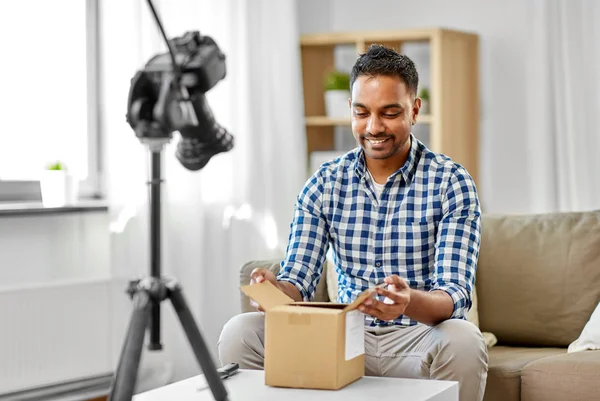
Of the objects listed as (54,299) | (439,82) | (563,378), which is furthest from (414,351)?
(439,82)

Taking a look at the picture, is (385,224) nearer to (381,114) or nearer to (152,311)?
(381,114)

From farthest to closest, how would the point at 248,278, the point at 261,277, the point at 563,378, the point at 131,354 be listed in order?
the point at 248,278 → the point at 563,378 → the point at 261,277 → the point at 131,354

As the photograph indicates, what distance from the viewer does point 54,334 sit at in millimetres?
3291

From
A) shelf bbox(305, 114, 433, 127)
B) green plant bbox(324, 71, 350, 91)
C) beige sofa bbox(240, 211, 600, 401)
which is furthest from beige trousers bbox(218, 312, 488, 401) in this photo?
green plant bbox(324, 71, 350, 91)

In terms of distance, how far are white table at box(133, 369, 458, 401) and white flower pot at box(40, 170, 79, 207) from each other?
1615mm

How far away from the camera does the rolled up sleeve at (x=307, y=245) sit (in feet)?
7.70

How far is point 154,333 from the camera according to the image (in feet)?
4.56

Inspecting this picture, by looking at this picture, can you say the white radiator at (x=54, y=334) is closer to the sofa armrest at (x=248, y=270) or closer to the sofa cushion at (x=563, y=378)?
the sofa armrest at (x=248, y=270)

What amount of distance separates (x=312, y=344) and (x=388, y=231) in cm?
60

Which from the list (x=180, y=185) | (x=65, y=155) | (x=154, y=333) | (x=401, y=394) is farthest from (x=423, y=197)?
(x=65, y=155)

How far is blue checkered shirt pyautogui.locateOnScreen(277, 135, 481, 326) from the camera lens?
2.28 meters

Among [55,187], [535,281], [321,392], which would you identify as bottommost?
[321,392]

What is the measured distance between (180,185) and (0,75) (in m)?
0.76

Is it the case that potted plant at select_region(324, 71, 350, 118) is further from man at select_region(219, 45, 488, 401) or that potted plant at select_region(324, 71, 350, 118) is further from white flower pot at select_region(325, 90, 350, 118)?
man at select_region(219, 45, 488, 401)
